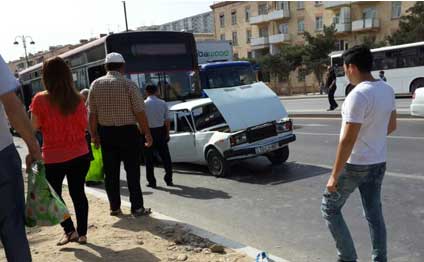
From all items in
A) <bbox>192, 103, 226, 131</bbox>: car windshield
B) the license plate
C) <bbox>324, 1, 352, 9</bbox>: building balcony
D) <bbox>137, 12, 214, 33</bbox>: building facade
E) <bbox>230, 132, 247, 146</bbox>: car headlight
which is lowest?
the license plate

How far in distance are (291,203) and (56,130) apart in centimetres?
343

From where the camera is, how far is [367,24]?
170 ft

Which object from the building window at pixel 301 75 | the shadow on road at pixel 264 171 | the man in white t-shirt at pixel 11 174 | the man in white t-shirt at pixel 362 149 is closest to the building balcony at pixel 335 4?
the building window at pixel 301 75

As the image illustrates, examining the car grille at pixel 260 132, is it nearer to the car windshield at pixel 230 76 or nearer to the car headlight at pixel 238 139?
the car headlight at pixel 238 139

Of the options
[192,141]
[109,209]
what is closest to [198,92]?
[192,141]

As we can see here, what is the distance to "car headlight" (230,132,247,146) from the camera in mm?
8242

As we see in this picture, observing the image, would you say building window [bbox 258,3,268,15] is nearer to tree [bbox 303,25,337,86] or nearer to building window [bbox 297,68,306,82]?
building window [bbox 297,68,306,82]

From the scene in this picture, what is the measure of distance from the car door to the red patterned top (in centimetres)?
457

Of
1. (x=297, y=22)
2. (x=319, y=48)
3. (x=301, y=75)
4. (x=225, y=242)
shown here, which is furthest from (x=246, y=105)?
(x=297, y=22)

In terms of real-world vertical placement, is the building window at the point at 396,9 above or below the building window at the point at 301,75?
above

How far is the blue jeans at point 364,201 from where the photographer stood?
11.7 ft

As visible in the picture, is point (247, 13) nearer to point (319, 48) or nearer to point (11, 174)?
point (319, 48)

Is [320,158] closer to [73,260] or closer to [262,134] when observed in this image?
[262,134]

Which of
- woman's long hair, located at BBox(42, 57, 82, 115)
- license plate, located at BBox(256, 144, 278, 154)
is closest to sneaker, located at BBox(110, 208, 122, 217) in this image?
woman's long hair, located at BBox(42, 57, 82, 115)
